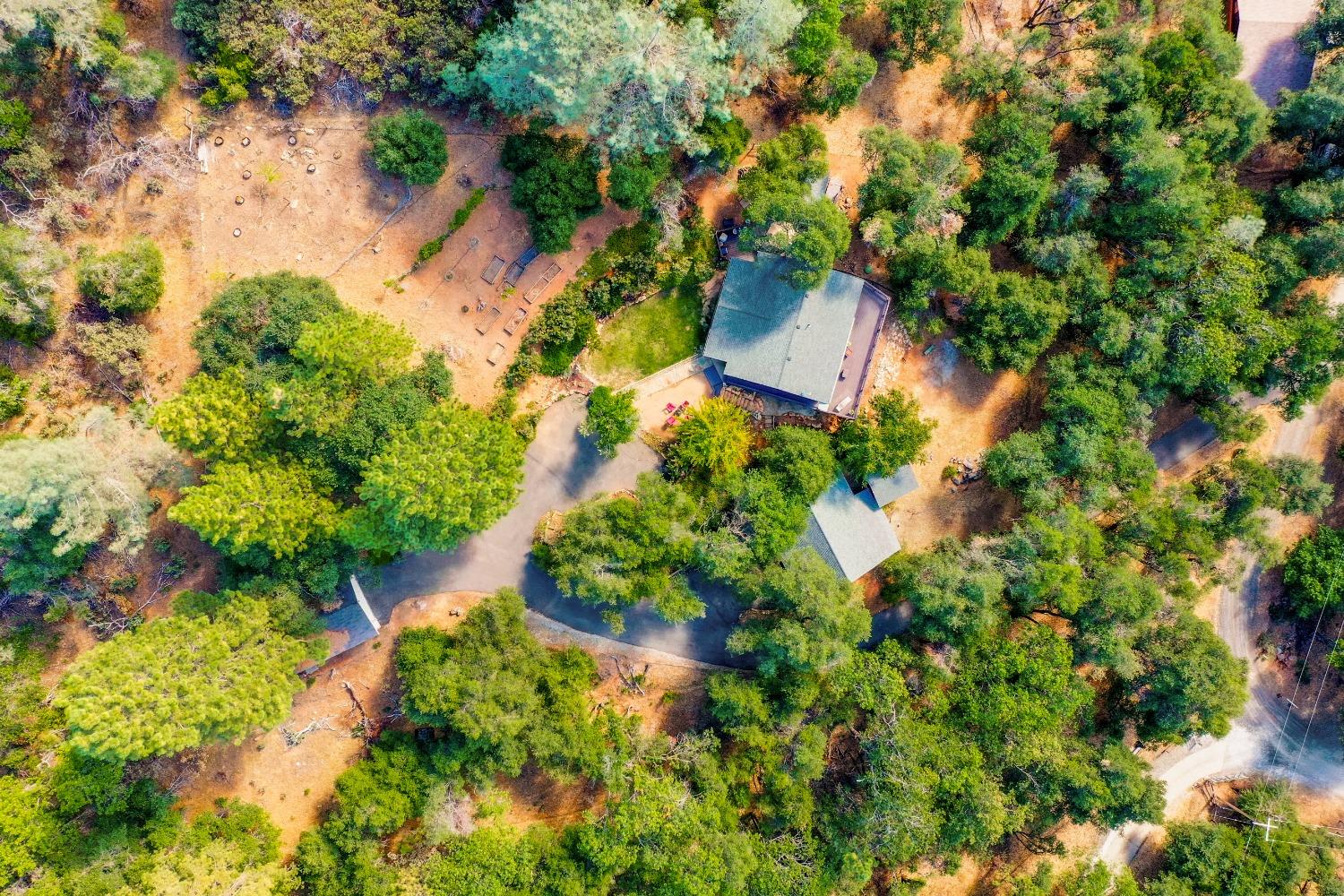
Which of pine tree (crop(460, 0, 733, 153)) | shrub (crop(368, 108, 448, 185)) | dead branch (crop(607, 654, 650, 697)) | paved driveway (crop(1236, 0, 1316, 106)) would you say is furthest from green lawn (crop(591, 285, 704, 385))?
paved driveway (crop(1236, 0, 1316, 106))

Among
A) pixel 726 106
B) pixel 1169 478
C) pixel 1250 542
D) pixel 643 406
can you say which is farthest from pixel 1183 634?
pixel 726 106

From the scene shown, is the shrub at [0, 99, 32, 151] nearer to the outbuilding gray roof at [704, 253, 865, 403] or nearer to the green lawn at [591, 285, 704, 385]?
the green lawn at [591, 285, 704, 385]

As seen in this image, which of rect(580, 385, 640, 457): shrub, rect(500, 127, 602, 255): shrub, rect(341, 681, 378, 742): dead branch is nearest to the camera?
rect(500, 127, 602, 255): shrub

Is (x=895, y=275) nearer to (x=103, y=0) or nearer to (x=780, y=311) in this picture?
(x=780, y=311)

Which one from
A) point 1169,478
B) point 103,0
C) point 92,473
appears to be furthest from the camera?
point 1169,478

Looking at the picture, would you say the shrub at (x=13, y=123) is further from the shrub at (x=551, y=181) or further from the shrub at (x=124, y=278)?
the shrub at (x=551, y=181)
